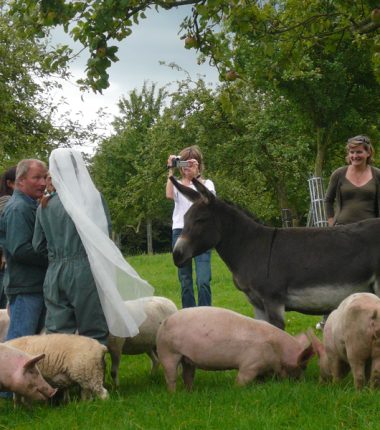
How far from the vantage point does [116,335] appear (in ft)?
22.9

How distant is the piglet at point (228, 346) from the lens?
21.9 ft

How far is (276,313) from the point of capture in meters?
7.36

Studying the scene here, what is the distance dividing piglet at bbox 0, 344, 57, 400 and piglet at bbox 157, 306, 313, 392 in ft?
3.97

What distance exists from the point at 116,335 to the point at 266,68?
6.89 m

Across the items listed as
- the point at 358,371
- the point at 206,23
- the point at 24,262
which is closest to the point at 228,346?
the point at 358,371

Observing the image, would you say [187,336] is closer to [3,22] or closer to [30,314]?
[30,314]

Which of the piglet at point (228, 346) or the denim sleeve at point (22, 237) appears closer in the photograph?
the piglet at point (228, 346)

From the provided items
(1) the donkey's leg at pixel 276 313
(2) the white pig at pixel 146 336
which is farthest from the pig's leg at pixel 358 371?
(2) the white pig at pixel 146 336

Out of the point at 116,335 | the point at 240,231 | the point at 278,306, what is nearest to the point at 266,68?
the point at 240,231

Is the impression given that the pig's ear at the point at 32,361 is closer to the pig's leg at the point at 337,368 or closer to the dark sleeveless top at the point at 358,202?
the pig's leg at the point at 337,368

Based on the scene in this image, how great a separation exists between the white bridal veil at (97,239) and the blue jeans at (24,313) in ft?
3.24

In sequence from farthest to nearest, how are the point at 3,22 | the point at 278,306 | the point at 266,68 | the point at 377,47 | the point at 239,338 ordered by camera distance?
the point at 3,22 < the point at 266,68 < the point at 377,47 < the point at 278,306 < the point at 239,338

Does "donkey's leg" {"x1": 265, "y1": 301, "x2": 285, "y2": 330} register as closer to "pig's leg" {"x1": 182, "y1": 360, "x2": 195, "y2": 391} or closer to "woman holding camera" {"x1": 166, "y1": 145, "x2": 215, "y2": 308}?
"pig's leg" {"x1": 182, "y1": 360, "x2": 195, "y2": 391}

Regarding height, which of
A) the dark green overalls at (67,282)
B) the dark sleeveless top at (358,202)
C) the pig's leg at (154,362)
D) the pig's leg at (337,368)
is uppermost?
the dark sleeveless top at (358,202)
